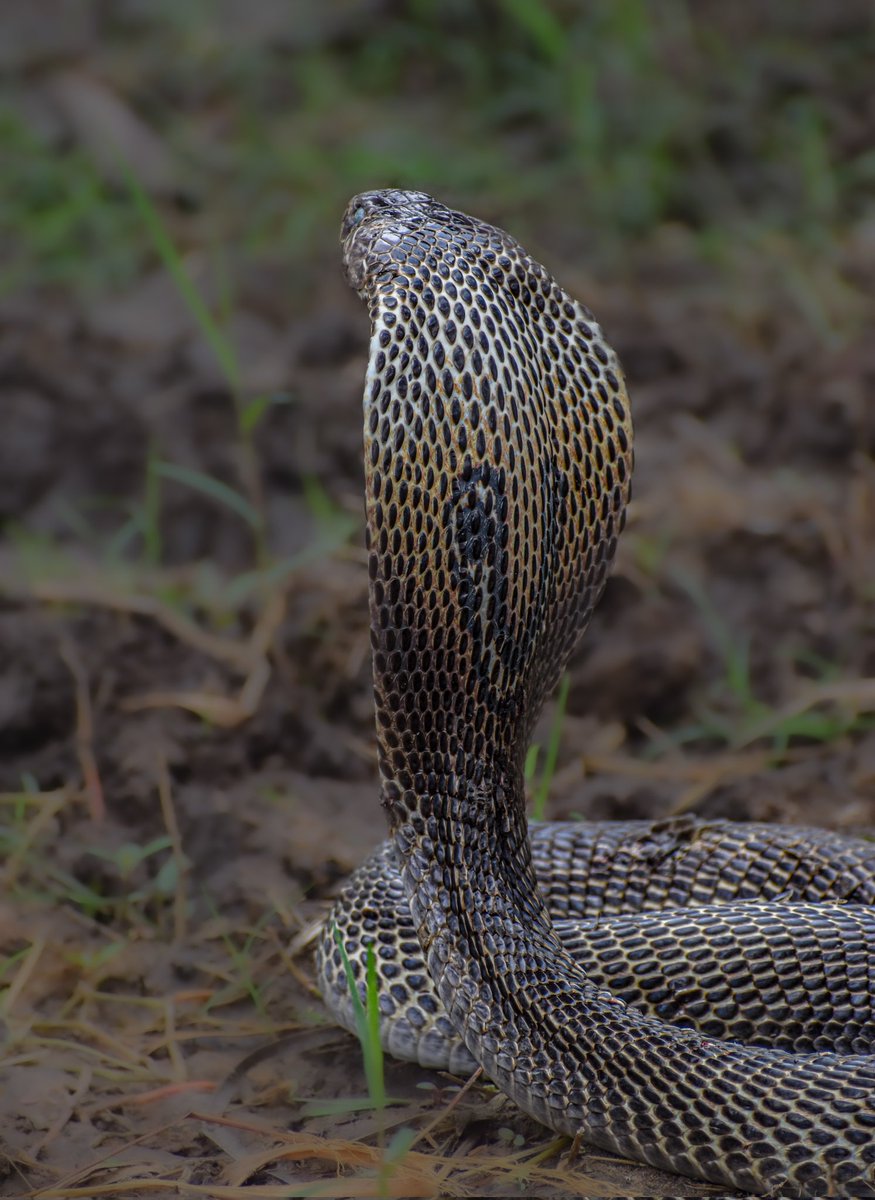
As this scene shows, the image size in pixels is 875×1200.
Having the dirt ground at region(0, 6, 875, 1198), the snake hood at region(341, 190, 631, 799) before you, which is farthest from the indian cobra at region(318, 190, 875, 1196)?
the dirt ground at region(0, 6, 875, 1198)

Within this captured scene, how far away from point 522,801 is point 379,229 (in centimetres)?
101

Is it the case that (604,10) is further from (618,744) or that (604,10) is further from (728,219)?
(618,744)

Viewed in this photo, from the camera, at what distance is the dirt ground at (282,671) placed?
9.09ft

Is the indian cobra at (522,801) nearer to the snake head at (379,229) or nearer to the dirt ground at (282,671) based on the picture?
the snake head at (379,229)

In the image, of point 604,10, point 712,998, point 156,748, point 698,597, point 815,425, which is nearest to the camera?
point 712,998

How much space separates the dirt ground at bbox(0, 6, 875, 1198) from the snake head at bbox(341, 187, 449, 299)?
133cm

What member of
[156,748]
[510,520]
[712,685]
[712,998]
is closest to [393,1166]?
[712,998]

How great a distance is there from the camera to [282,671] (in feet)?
14.3

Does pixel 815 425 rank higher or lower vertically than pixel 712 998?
higher

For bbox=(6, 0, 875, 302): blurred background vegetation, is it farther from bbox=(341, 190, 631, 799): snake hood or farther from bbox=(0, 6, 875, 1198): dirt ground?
bbox=(341, 190, 631, 799): snake hood

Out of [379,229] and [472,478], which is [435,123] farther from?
[472,478]

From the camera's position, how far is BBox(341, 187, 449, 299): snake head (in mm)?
2467

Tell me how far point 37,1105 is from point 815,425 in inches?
145

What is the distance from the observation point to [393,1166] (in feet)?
7.91
